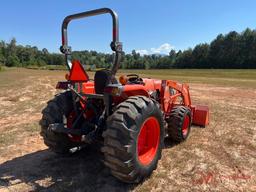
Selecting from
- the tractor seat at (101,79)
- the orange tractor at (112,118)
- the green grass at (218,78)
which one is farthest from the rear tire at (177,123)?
the green grass at (218,78)

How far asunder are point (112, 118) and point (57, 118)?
1349mm

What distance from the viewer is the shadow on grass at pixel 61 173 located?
4039 mm

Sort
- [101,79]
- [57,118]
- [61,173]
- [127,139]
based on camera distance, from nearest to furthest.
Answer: [127,139] → [101,79] → [61,173] → [57,118]

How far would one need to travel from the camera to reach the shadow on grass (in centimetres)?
404

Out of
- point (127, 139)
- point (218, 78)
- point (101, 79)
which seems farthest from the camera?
point (218, 78)

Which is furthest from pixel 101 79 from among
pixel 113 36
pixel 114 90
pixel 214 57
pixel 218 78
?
pixel 214 57

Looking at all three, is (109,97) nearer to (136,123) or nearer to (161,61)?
(136,123)

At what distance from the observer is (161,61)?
314 ft

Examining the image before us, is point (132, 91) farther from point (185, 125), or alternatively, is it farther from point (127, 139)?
point (185, 125)

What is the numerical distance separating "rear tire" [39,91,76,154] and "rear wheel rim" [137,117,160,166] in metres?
1.31

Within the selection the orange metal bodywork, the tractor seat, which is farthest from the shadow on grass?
the tractor seat

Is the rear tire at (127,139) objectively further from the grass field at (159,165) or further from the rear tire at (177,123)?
the rear tire at (177,123)

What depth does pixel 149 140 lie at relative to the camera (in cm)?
433

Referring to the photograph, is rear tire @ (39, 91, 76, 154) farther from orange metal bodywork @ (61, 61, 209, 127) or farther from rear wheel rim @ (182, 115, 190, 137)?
rear wheel rim @ (182, 115, 190, 137)
